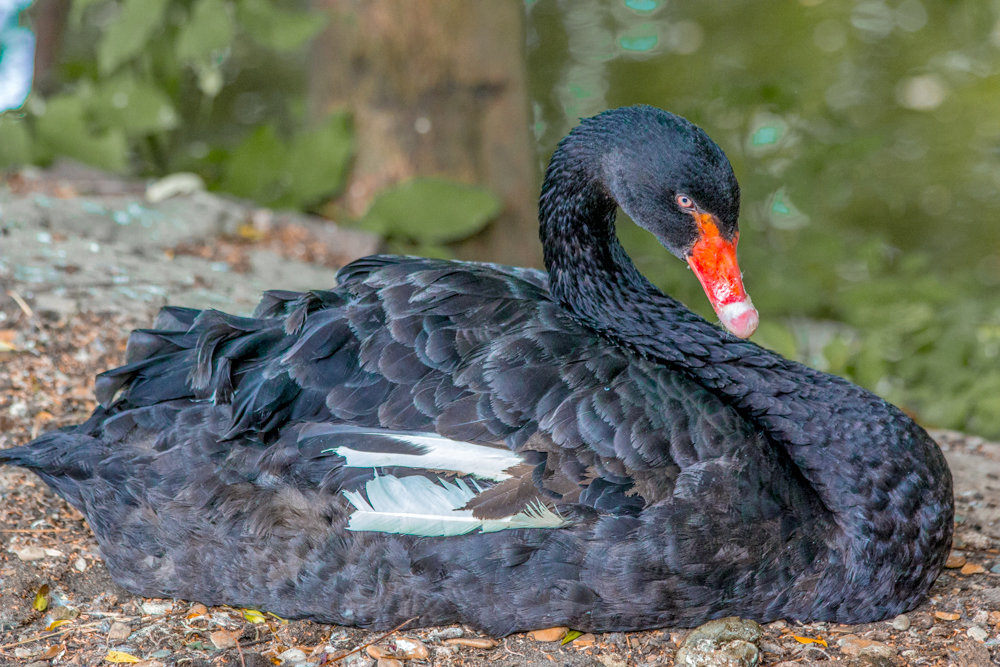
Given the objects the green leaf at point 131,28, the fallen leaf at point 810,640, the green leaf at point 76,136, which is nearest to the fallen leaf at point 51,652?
the fallen leaf at point 810,640

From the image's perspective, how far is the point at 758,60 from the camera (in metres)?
8.31

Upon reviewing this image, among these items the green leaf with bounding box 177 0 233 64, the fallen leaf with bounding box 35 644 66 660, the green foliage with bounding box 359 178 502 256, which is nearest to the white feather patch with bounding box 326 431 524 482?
the fallen leaf with bounding box 35 644 66 660

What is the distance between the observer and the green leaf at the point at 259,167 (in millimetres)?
5676

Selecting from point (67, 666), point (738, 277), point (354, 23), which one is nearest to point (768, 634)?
point (738, 277)

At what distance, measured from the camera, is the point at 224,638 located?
8.62 ft

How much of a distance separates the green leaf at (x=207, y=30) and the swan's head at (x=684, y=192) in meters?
2.72

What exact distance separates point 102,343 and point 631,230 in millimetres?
2985

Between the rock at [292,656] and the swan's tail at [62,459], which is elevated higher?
the swan's tail at [62,459]

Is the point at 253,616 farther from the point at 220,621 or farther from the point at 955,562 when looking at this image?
the point at 955,562

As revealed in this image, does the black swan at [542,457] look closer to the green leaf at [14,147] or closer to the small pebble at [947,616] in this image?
the small pebble at [947,616]

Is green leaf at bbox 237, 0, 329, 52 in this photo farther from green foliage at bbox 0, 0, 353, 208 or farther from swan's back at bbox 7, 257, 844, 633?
swan's back at bbox 7, 257, 844, 633

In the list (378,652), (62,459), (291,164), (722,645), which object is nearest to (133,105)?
(291,164)

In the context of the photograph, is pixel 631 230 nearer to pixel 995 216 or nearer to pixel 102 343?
pixel 102 343

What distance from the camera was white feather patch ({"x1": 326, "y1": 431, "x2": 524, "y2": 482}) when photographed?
8.06 ft
